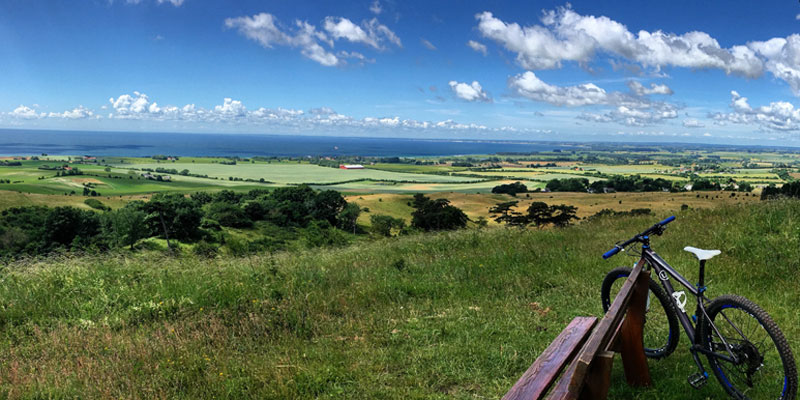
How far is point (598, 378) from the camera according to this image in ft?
7.86

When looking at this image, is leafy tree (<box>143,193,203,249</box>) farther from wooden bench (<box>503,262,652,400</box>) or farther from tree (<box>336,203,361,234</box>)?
wooden bench (<box>503,262,652,400</box>)

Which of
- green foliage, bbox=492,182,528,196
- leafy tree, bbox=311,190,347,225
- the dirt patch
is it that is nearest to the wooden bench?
leafy tree, bbox=311,190,347,225

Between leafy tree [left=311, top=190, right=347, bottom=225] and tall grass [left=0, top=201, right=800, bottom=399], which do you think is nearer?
tall grass [left=0, top=201, right=800, bottom=399]

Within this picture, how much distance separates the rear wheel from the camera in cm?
411

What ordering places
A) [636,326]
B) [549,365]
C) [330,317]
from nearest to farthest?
[549,365] → [636,326] → [330,317]

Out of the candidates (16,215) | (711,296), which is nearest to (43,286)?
(711,296)

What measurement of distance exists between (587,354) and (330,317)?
14.2ft

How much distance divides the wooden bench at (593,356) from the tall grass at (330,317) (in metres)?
0.47

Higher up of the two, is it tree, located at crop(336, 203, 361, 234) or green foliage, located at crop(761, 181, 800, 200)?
green foliage, located at crop(761, 181, 800, 200)

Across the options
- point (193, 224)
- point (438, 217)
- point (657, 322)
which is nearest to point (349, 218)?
point (438, 217)

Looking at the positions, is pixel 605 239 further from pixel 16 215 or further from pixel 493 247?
pixel 16 215

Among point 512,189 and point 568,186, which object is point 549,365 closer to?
point 512,189

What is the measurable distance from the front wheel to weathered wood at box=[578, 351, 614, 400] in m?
1.83

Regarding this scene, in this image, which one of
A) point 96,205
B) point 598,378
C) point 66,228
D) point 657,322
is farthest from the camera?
point 96,205
